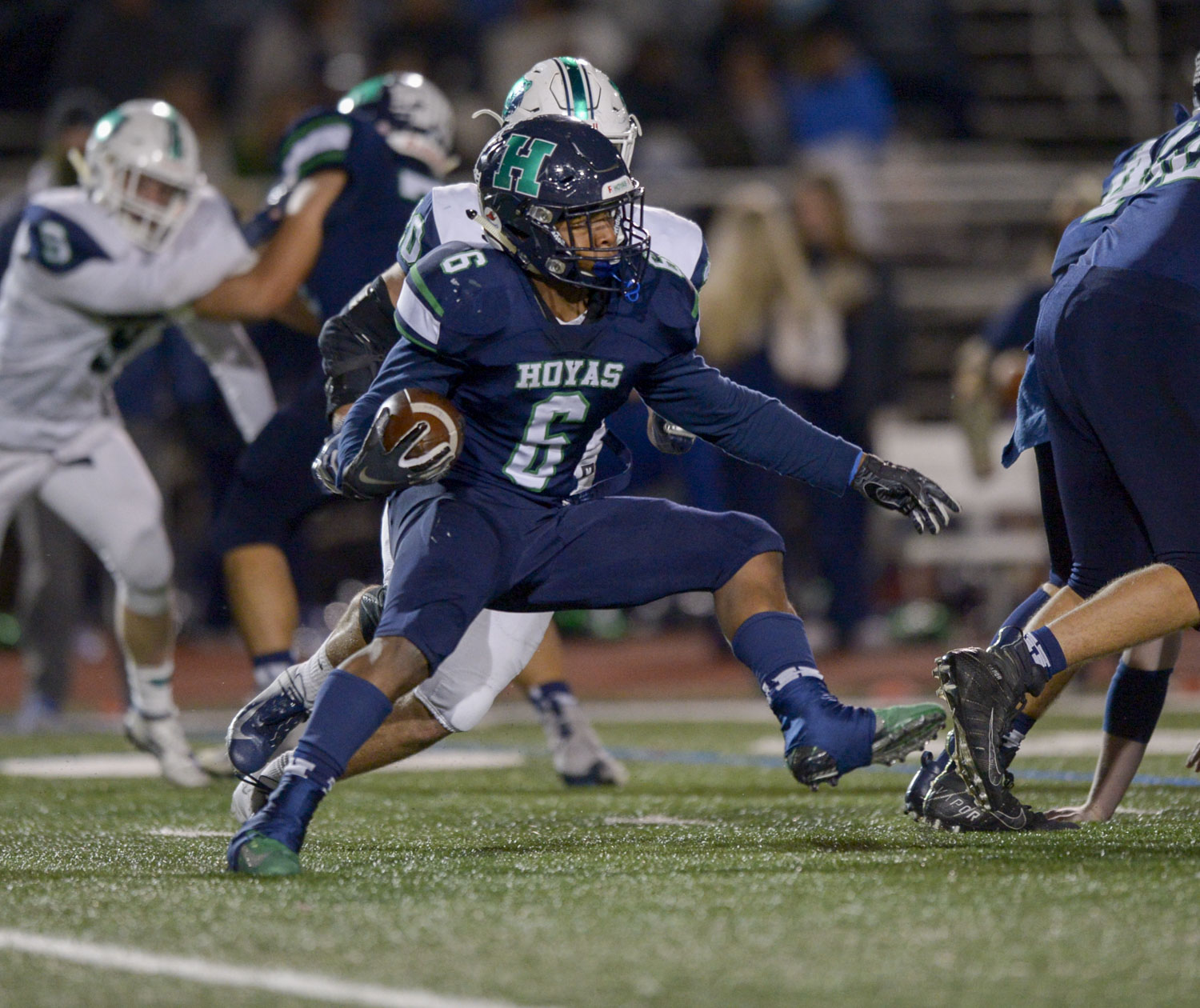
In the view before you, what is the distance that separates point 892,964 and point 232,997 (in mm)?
863

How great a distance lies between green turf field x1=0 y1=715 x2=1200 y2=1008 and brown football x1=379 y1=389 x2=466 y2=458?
764mm

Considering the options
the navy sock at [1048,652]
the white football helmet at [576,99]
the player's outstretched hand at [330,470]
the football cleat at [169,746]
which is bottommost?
the football cleat at [169,746]

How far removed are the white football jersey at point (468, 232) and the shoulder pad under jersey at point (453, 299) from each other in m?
0.18

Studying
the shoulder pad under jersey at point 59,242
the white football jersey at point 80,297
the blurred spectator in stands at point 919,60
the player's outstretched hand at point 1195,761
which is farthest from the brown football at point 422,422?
the blurred spectator in stands at point 919,60

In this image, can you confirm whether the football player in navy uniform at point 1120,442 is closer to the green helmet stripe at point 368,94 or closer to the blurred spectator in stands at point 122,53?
the green helmet stripe at point 368,94

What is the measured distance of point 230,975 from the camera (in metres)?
2.55

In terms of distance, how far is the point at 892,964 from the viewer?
2561mm

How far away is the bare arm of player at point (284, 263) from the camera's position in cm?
520

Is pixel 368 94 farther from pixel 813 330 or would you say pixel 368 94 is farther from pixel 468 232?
pixel 813 330

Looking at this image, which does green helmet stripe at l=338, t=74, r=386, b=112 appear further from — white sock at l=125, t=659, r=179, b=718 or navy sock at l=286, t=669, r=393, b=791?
navy sock at l=286, t=669, r=393, b=791

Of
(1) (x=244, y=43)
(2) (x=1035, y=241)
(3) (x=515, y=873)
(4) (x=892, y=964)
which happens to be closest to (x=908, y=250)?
(2) (x=1035, y=241)

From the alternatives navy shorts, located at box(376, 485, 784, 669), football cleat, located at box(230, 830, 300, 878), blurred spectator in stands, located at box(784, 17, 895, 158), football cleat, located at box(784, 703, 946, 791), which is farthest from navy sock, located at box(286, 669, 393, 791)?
blurred spectator in stands, located at box(784, 17, 895, 158)

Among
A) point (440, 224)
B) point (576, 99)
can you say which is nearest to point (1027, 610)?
point (440, 224)

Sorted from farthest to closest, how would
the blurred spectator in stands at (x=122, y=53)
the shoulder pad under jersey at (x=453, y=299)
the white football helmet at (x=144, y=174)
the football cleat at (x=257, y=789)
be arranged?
1. the blurred spectator in stands at (x=122, y=53)
2. the white football helmet at (x=144, y=174)
3. the football cleat at (x=257, y=789)
4. the shoulder pad under jersey at (x=453, y=299)
